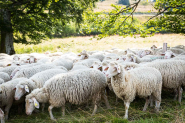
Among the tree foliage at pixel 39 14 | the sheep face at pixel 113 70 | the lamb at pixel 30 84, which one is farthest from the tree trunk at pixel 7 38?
the sheep face at pixel 113 70

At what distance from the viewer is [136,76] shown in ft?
13.7

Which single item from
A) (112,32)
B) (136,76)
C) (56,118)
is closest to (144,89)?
(136,76)

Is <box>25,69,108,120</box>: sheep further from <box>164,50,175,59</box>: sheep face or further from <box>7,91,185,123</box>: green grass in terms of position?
<box>164,50,175,59</box>: sheep face

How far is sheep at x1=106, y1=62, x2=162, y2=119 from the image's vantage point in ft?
12.7

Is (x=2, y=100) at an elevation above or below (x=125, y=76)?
below

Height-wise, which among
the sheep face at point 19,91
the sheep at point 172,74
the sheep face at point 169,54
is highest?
the sheep face at point 169,54

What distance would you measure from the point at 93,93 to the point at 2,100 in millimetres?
2218

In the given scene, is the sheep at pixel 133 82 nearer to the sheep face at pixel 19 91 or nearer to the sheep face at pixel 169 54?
the sheep face at pixel 19 91

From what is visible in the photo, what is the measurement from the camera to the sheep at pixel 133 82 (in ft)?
12.7

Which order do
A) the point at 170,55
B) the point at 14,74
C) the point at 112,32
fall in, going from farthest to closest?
the point at 112,32
the point at 170,55
the point at 14,74

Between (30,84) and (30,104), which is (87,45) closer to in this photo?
(30,84)

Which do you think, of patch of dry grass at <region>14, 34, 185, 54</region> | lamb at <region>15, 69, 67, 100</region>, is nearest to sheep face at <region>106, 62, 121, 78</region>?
lamb at <region>15, 69, 67, 100</region>

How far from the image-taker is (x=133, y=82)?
4.06 m

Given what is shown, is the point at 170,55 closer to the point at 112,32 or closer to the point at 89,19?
the point at 112,32
